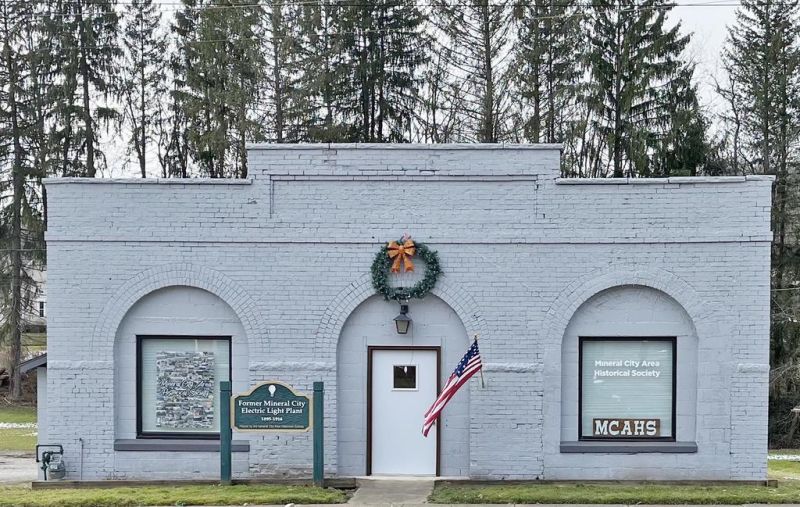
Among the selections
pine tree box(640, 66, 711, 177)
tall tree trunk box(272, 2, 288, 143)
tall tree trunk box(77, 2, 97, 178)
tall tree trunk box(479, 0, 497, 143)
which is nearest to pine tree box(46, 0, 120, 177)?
tall tree trunk box(77, 2, 97, 178)

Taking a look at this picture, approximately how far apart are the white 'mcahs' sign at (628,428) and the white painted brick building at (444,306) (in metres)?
0.06

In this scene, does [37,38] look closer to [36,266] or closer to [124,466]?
[36,266]

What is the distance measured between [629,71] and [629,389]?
1972cm

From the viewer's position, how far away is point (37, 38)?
3359 centimetres

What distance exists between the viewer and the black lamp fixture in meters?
12.8

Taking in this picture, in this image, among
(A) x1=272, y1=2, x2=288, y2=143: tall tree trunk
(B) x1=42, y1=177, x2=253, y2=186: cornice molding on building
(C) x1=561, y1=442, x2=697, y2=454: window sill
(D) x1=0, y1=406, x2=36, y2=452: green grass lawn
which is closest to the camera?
(C) x1=561, y1=442, x2=697, y2=454: window sill

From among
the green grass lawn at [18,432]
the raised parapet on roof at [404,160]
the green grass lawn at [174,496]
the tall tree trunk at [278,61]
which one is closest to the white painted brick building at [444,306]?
the raised parapet on roof at [404,160]

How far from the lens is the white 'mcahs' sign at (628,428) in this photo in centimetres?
1296

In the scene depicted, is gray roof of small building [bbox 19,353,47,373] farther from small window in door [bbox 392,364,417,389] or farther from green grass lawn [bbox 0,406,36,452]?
green grass lawn [bbox 0,406,36,452]

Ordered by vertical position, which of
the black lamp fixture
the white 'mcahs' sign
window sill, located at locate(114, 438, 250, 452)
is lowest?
window sill, located at locate(114, 438, 250, 452)

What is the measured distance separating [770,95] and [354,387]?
24.4m

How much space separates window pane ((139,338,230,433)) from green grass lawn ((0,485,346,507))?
1136 millimetres

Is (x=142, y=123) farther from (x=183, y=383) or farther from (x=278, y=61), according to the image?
(x=183, y=383)

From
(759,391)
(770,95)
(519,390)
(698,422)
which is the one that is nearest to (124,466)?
(519,390)
